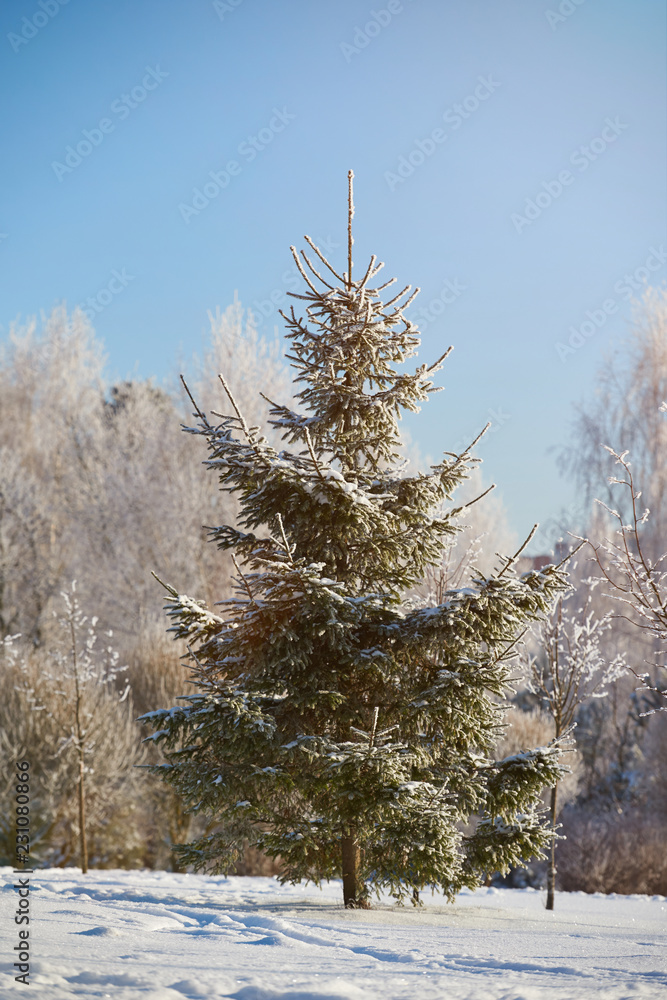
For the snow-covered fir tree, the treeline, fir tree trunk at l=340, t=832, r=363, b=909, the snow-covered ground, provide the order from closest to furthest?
the snow-covered ground → the snow-covered fir tree → fir tree trunk at l=340, t=832, r=363, b=909 → the treeline

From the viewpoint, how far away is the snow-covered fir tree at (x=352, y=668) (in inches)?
219

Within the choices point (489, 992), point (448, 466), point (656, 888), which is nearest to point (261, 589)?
point (448, 466)

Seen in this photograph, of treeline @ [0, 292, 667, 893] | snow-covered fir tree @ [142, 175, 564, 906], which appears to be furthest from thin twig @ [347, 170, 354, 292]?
treeline @ [0, 292, 667, 893]

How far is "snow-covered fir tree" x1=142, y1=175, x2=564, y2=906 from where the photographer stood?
5.57 metres

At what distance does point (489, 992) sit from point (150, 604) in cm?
2000

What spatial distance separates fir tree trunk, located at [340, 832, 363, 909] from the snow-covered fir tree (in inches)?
0.7

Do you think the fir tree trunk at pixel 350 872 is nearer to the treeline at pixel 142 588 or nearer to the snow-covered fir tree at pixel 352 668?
the snow-covered fir tree at pixel 352 668

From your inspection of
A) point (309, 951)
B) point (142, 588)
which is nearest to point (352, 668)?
point (309, 951)

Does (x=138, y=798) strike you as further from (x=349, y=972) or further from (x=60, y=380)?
(x=60, y=380)

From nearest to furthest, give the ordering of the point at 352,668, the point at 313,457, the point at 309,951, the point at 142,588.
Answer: the point at 309,951 → the point at 313,457 → the point at 352,668 → the point at 142,588

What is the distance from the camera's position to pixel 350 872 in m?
6.44

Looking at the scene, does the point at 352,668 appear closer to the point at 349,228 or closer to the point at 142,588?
the point at 349,228

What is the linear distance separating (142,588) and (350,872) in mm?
17136

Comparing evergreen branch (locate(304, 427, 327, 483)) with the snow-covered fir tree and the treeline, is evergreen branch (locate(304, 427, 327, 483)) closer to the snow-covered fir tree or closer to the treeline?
the snow-covered fir tree
